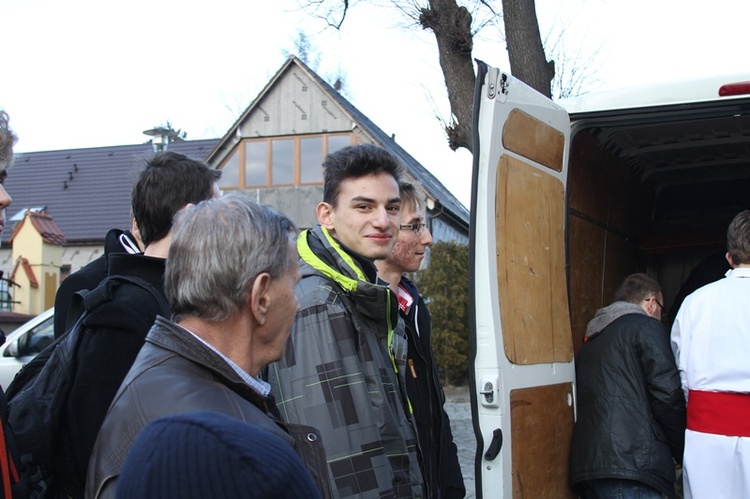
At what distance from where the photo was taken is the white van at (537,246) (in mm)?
3039

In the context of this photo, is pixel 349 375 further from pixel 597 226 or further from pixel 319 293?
pixel 597 226

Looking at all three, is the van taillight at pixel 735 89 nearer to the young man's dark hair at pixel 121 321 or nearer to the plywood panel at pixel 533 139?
the plywood panel at pixel 533 139

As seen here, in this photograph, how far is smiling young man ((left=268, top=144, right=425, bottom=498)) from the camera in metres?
2.18

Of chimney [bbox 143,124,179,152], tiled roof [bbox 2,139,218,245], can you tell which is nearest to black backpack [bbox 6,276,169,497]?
tiled roof [bbox 2,139,218,245]

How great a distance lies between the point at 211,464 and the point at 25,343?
8227 millimetres

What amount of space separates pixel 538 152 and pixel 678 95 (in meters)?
0.74

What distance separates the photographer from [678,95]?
355 centimetres

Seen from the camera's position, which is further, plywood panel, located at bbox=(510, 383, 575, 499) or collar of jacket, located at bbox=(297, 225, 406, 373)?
plywood panel, located at bbox=(510, 383, 575, 499)

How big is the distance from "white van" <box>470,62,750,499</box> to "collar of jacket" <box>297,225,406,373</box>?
0.67 metres

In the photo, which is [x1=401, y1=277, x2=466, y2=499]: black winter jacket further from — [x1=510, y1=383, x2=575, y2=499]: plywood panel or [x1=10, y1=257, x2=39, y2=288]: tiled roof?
[x1=10, y1=257, x2=39, y2=288]: tiled roof

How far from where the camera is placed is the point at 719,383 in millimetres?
3350

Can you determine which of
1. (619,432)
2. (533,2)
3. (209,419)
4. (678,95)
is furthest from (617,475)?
(533,2)

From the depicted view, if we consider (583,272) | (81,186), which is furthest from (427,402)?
(81,186)

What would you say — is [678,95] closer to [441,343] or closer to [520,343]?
[520,343]
